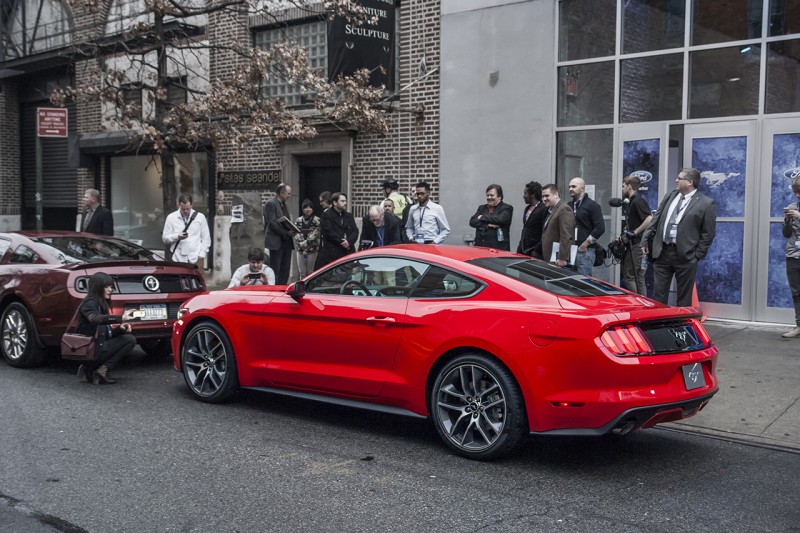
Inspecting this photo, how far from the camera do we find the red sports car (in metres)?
8.80

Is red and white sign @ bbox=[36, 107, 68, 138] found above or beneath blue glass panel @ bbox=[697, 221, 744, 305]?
above

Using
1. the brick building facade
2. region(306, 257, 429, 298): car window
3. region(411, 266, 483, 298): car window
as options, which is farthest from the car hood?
the brick building facade

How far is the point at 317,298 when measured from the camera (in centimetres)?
673

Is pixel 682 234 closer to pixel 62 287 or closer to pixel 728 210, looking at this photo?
pixel 728 210

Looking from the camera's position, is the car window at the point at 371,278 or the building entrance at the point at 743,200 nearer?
the car window at the point at 371,278

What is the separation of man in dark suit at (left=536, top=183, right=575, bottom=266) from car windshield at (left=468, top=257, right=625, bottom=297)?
309 cm

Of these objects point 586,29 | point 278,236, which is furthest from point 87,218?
point 586,29

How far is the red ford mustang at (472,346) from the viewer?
527 centimetres

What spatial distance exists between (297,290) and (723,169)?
6.72 meters

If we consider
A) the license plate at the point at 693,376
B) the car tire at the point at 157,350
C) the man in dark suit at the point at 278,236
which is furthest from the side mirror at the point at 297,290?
the man in dark suit at the point at 278,236

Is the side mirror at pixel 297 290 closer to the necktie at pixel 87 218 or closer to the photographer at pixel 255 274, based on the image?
the photographer at pixel 255 274

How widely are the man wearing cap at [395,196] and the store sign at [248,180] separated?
160 inches

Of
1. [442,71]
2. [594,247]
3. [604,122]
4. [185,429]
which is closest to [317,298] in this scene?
[185,429]

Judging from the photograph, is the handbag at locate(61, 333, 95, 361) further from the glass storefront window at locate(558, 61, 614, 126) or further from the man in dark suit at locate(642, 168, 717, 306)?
the glass storefront window at locate(558, 61, 614, 126)
